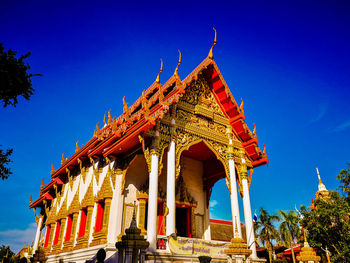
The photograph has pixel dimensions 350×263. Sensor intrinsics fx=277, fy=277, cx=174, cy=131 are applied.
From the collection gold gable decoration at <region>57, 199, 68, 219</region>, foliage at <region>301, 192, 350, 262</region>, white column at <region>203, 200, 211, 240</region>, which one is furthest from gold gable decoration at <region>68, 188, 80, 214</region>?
foliage at <region>301, 192, 350, 262</region>

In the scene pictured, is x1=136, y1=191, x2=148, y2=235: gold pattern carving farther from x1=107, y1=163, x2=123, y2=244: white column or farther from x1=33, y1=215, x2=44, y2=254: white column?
x1=33, y1=215, x2=44, y2=254: white column

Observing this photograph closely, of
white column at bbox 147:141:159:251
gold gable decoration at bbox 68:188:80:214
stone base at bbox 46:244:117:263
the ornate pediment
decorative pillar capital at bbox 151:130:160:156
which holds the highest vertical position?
the ornate pediment

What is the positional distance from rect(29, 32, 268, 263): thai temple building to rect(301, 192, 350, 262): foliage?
3.43 m

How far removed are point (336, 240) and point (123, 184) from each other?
9.50 meters

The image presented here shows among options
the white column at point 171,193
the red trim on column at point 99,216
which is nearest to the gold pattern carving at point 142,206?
the red trim on column at point 99,216

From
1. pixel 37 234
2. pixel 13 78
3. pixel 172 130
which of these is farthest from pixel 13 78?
pixel 37 234

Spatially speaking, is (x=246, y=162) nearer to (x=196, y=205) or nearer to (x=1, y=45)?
(x=196, y=205)

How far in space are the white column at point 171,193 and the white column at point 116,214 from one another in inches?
84.9

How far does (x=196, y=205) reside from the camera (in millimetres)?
12742

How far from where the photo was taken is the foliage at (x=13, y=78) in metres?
4.73

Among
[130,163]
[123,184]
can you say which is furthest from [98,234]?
[130,163]

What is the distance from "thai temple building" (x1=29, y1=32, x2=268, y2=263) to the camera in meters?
8.82

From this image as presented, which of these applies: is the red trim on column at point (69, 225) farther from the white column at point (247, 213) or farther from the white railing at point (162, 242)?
the white column at point (247, 213)

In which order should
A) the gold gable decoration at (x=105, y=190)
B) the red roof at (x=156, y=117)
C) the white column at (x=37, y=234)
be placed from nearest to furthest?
1. the red roof at (x=156, y=117)
2. the gold gable decoration at (x=105, y=190)
3. the white column at (x=37, y=234)
